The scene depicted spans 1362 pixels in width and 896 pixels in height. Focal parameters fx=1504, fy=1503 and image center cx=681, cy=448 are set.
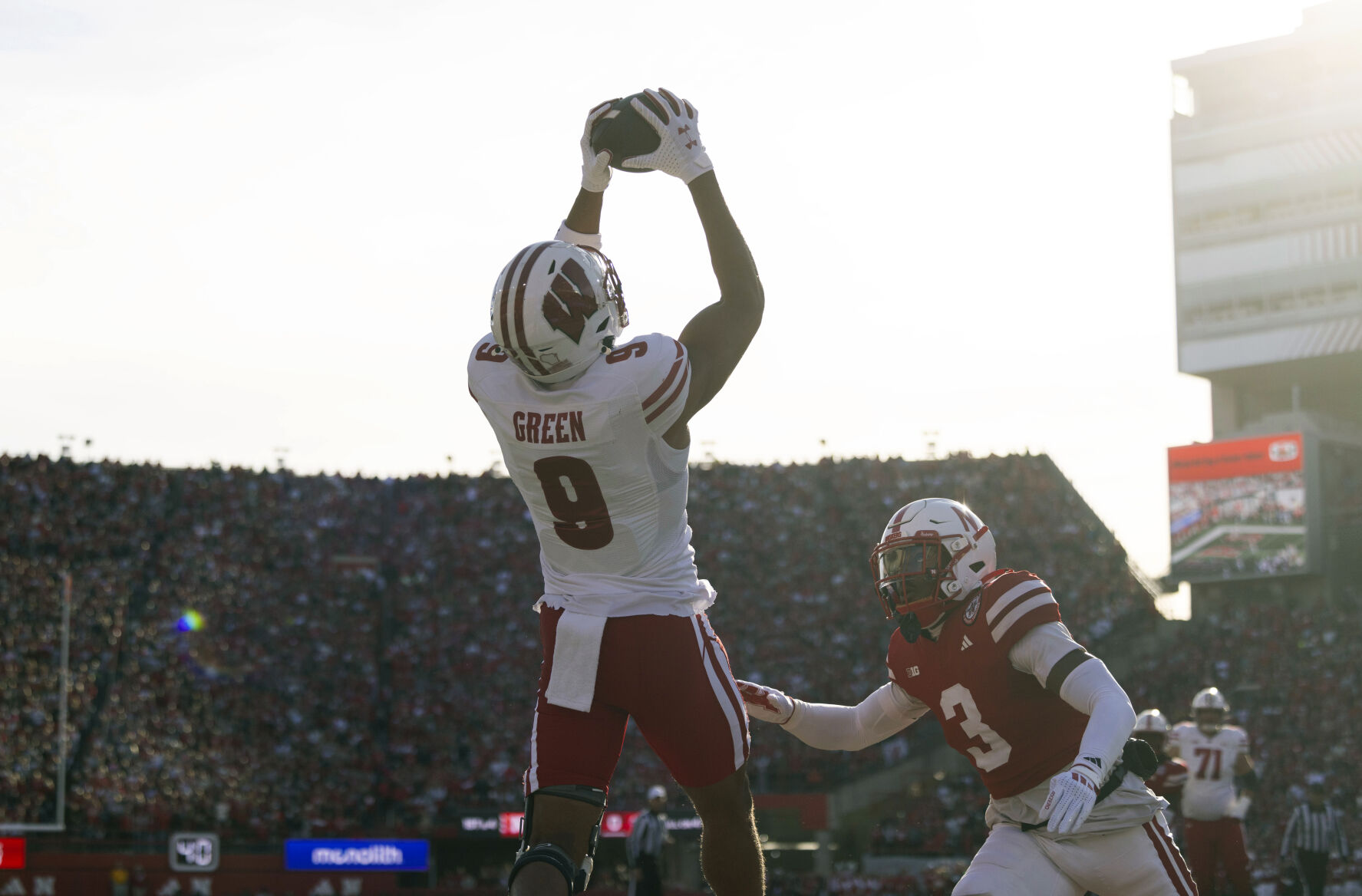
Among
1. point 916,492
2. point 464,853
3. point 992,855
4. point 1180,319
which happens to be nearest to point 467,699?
point 464,853

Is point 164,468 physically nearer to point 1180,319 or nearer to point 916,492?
point 916,492

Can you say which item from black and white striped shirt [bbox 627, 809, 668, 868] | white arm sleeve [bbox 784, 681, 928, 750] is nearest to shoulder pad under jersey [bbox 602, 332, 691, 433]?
white arm sleeve [bbox 784, 681, 928, 750]

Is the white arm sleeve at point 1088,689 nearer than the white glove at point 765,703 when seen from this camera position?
Yes

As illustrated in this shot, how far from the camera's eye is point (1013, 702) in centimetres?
499

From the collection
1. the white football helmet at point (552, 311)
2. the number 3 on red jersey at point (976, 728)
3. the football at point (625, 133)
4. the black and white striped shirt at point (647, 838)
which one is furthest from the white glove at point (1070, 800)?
the black and white striped shirt at point (647, 838)

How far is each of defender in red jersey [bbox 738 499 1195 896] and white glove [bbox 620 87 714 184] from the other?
4.71ft

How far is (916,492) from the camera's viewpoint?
111 ft

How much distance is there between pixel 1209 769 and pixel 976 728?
837 centimetres

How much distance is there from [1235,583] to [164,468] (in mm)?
23804

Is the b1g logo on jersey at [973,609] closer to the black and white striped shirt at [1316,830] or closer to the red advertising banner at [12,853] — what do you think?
the black and white striped shirt at [1316,830]

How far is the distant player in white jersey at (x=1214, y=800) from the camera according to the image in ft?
40.0

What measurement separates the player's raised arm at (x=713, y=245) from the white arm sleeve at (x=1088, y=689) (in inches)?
54.1

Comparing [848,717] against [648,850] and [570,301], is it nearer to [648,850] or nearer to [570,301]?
[570,301]

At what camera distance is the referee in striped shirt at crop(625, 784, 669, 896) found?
1540 cm
